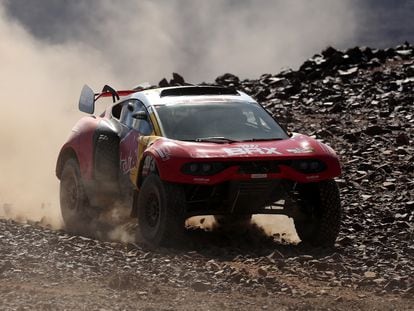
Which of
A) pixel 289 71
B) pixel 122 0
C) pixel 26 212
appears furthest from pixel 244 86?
pixel 122 0

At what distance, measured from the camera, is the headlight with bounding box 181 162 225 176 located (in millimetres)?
10219

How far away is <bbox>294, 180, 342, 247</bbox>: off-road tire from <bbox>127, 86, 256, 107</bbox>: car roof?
1.54m

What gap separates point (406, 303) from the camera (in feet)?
27.1

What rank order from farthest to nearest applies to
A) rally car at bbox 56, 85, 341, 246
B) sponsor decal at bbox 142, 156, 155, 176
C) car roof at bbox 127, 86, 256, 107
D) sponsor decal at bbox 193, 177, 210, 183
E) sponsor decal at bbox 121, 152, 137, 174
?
car roof at bbox 127, 86, 256, 107, sponsor decal at bbox 121, 152, 137, 174, sponsor decal at bbox 142, 156, 155, 176, rally car at bbox 56, 85, 341, 246, sponsor decal at bbox 193, 177, 210, 183

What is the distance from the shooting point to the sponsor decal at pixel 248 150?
10.4m

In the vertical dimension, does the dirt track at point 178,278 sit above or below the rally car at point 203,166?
below

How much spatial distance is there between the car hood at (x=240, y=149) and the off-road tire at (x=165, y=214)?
317 millimetres

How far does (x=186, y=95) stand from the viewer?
11.9 meters

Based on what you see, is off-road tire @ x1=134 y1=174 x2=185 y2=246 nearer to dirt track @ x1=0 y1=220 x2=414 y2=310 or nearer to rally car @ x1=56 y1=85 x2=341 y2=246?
rally car @ x1=56 y1=85 x2=341 y2=246

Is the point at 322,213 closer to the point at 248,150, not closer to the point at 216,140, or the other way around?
the point at 248,150

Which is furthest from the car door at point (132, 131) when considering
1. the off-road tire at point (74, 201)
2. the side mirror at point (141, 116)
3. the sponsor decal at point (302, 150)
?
the sponsor decal at point (302, 150)

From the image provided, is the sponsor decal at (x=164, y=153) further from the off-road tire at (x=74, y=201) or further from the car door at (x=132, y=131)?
the off-road tire at (x=74, y=201)

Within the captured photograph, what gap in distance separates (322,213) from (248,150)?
980mm

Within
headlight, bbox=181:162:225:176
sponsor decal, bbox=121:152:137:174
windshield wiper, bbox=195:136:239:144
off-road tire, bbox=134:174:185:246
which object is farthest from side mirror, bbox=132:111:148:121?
headlight, bbox=181:162:225:176
